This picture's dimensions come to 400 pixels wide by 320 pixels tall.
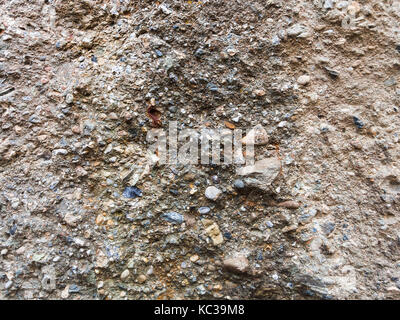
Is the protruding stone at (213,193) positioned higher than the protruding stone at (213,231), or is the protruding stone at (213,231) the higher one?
the protruding stone at (213,193)

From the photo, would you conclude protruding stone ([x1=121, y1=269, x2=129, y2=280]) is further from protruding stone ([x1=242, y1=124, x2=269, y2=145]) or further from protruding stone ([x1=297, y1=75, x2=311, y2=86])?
protruding stone ([x1=297, y1=75, x2=311, y2=86])

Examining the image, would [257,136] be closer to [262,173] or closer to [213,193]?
[262,173]

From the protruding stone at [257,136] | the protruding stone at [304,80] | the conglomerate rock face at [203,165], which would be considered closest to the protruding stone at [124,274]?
the conglomerate rock face at [203,165]

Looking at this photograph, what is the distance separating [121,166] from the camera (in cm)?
132

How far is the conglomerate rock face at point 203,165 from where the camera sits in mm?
1211

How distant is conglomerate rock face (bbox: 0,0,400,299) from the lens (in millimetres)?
1211

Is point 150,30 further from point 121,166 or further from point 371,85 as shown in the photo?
point 371,85

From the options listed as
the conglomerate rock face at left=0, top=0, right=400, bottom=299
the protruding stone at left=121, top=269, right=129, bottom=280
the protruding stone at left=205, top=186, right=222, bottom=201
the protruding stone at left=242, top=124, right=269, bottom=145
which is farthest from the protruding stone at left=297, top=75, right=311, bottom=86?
the protruding stone at left=121, top=269, right=129, bottom=280

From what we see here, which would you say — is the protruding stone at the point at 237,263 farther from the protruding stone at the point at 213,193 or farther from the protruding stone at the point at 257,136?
the protruding stone at the point at 257,136

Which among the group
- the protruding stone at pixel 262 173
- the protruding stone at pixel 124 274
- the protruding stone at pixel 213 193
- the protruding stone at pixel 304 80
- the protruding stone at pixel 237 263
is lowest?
the protruding stone at pixel 124 274

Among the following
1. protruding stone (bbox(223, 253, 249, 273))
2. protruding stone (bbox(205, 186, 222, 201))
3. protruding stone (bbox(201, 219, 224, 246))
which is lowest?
protruding stone (bbox(223, 253, 249, 273))

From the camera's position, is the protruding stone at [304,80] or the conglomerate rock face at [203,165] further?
the protruding stone at [304,80]

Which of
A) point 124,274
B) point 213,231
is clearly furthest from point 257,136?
point 124,274
